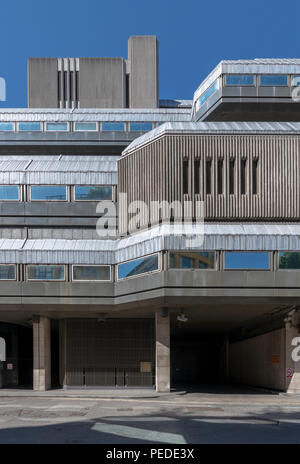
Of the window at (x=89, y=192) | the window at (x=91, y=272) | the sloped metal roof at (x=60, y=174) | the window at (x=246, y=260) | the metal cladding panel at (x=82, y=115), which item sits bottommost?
the window at (x=91, y=272)

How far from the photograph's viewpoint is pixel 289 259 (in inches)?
1220

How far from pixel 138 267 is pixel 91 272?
3943mm

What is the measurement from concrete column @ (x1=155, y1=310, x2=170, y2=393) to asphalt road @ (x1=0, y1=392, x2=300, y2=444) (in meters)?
2.14

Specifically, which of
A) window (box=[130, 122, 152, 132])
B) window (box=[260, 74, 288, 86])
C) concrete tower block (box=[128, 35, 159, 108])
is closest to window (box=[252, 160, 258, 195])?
window (box=[260, 74, 288, 86])

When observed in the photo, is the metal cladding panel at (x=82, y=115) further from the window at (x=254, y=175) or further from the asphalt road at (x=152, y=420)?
the asphalt road at (x=152, y=420)

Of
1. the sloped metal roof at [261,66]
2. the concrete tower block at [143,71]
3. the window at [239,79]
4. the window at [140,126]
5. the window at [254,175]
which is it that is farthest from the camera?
the concrete tower block at [143,71]

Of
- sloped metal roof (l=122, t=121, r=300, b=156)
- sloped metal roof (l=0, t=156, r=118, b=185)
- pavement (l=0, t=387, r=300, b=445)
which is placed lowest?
pavement (l=0, t=387, r=300, b=445)

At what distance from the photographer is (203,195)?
3300 centimetres

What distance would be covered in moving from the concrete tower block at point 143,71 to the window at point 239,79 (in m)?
28.1

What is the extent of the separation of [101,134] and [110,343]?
24181 mm

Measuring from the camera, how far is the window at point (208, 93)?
46438 millimetres

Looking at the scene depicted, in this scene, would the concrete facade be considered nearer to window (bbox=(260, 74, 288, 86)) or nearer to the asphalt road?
window (bbox=(260, 74, 288, 86))

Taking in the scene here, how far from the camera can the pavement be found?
1705cm

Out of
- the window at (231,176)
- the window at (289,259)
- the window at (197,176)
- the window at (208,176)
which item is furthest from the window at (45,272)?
the window at (289,259)
